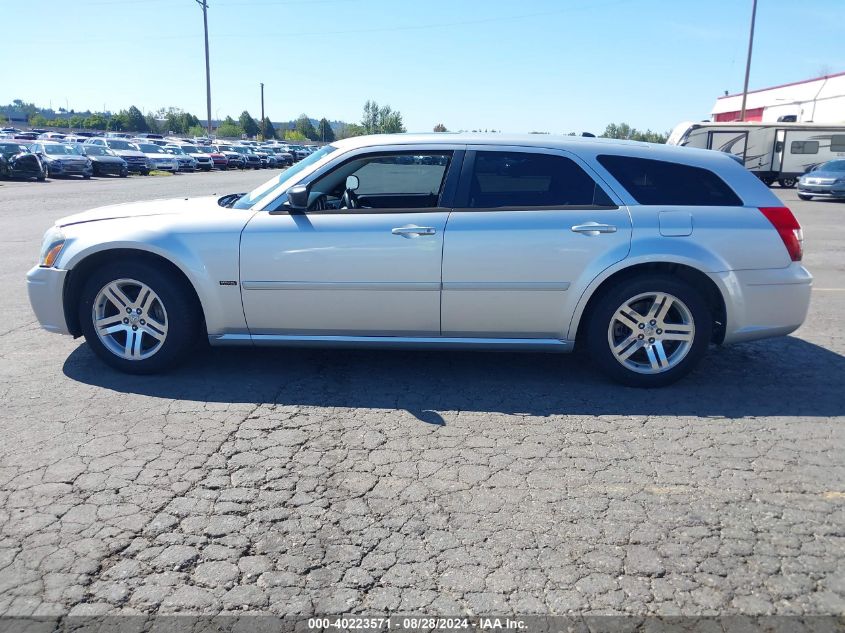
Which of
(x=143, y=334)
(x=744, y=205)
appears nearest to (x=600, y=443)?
(x=744, y=205)

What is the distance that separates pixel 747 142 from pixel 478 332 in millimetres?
32224

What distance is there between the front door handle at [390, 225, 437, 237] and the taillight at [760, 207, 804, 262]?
2.30 m

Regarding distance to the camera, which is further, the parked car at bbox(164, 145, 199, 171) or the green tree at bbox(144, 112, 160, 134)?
the green tree at bbox(144, 112, 160, 134)

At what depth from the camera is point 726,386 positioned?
5250 millimetres

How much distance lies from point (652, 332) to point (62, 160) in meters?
32.9

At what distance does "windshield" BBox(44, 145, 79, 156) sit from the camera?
32781 millimetres

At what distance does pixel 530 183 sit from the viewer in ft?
16.9

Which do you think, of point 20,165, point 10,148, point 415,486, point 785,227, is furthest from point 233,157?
point 415,486

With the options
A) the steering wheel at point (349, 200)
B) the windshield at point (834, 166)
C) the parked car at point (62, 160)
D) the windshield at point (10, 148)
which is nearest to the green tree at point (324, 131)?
the parked car at point (62, 160)

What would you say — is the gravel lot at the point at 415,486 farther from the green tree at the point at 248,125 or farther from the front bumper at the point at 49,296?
the green tree at the point at 248,125

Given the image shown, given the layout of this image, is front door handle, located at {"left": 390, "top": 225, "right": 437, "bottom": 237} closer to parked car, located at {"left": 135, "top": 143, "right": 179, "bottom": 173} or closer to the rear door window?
the rear door window

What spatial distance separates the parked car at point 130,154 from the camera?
127 feet

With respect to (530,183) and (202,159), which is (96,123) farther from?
(530,183)

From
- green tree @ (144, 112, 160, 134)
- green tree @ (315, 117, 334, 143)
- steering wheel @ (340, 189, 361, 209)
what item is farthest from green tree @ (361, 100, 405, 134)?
steering wheel @ (340, 189, 361, 209)
